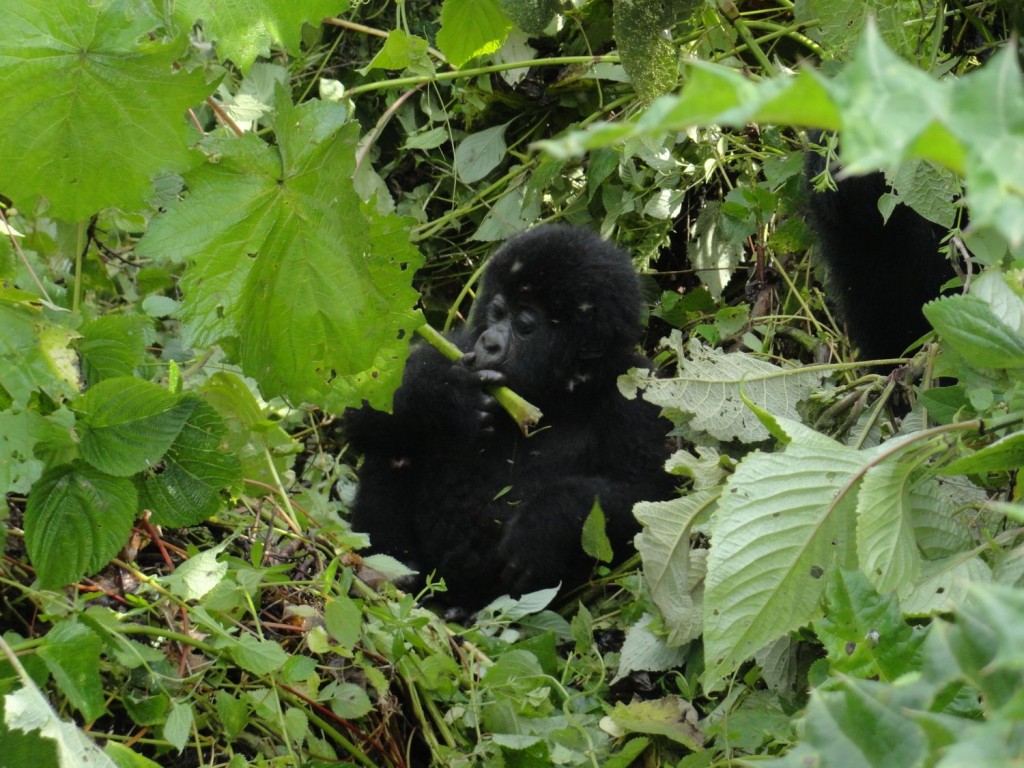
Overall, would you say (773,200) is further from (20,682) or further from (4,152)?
(20,682)

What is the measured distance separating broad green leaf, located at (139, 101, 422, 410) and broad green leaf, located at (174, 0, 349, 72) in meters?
0.12

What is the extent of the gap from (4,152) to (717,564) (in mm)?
1002

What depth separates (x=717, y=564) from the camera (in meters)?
1.12

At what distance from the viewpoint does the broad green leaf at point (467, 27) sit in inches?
89.7

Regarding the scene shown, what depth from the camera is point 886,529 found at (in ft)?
3.74

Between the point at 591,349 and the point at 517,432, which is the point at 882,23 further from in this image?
the point at 517,432

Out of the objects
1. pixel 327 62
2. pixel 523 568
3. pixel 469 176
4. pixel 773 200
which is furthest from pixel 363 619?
pixel 327 62

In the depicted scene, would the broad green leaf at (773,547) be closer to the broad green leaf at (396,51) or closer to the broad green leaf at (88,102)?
the broad green leaf at (88,102)

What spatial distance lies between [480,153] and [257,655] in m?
2.29

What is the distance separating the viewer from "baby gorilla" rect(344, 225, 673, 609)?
2738 millimetres

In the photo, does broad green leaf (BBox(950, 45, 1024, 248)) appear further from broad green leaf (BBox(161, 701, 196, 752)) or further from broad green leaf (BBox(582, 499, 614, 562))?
broad green leaf (BBox(582, 499, 614, 562))

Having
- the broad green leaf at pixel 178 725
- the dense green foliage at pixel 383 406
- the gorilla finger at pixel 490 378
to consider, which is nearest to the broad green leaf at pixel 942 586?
the dense green foliage at pixel 383 406

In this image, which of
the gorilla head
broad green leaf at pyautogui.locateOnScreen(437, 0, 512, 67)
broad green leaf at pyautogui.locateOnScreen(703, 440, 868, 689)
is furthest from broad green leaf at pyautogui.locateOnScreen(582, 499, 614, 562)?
broad green leaf at pyautogui.locateOnScreen(703, 440, 868, 689)

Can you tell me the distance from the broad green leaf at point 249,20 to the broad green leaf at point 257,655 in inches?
29.6
